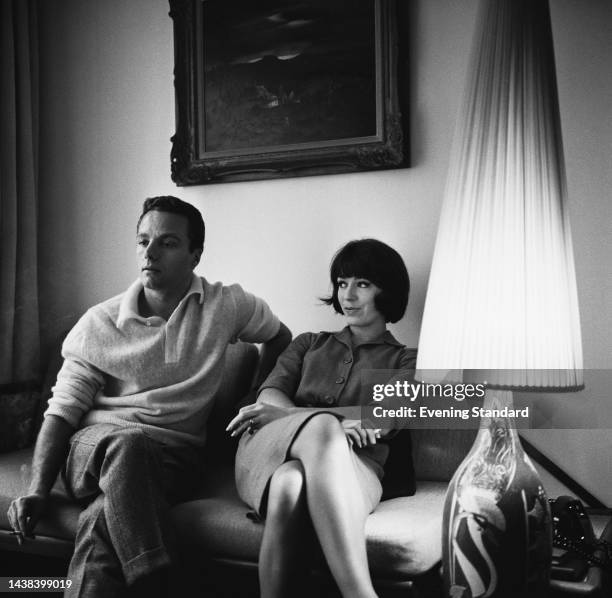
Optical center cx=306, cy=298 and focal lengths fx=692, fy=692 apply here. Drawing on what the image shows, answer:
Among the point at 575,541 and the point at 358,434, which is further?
the point at 358,434

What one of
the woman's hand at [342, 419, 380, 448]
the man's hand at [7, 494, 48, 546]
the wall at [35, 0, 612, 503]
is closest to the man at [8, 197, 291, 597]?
the man's hand at [7, 494, 48, 546]

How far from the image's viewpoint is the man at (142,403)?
1.30m

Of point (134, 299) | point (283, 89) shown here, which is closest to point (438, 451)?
point (134, 299)

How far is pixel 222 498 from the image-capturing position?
4.78 ft

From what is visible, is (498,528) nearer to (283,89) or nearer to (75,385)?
(75,385)

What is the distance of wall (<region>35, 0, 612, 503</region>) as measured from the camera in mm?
1527

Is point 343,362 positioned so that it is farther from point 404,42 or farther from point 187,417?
point 404,42

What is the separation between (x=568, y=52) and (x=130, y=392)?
1.24 meters

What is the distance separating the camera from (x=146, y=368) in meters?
1.56

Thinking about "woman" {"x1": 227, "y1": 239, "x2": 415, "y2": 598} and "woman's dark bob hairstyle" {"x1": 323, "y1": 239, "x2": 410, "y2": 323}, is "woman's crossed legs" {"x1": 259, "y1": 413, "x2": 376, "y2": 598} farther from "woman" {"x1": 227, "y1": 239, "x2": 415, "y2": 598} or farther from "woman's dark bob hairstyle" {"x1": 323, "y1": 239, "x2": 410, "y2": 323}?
"woman's dark bob hairstyle" {"x1": 323, "y1": 239, "x2": 410, "y2": 323}

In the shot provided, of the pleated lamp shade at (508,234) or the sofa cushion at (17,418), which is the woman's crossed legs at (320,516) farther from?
the sofa cushion at (17,418)

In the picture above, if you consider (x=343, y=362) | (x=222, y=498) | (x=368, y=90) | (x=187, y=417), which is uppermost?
(x=368, y=90)

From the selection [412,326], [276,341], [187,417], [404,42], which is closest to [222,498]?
[187,417]

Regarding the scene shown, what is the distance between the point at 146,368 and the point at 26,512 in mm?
380
